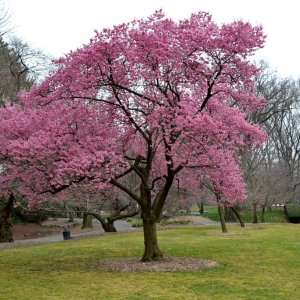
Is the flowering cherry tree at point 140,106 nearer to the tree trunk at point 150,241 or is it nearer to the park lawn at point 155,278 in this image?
the tree trunk at point 150,241

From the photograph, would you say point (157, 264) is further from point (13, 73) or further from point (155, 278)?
point (13, 73)

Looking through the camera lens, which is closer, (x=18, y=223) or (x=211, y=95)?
(x=211, y=95)

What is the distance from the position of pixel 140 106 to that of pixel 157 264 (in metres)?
4.29

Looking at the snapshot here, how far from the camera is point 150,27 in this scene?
1094 cm

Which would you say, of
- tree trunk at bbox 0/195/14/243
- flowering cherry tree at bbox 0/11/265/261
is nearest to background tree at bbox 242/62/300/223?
tree trunk at bbox 0/195/14/243

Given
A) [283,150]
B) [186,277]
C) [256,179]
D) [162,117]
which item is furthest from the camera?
[283,150]

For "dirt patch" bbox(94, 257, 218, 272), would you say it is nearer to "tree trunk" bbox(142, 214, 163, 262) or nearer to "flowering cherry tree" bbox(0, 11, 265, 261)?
"tree trunk" bbox(142, 214, 163, 262)

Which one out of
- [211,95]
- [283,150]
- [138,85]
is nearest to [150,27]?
[138,85]

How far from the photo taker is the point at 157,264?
11719mm

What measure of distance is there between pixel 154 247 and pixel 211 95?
4571 mm

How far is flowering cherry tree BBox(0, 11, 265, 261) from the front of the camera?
34.0 ft

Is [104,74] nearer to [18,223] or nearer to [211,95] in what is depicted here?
[211,95]

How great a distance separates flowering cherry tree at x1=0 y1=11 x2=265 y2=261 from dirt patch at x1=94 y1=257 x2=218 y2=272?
2.16 m

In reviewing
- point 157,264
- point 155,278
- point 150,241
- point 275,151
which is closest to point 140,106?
point 150,241
